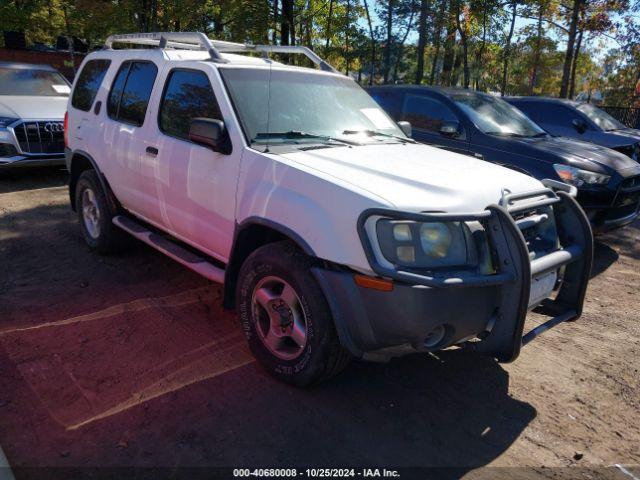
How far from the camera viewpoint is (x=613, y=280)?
548 centimetres

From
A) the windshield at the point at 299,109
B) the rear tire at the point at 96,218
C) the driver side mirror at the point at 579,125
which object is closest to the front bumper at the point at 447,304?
the windshield at the point at 299,109

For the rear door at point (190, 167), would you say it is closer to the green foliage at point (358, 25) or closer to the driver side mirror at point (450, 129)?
the driver side mirror at point (450, 129)

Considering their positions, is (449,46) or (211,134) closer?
(211,134)

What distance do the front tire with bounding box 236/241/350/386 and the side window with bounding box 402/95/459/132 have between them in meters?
4.42

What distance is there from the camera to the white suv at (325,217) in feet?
8.53

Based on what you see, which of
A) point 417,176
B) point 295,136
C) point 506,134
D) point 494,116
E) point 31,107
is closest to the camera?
point 417,176

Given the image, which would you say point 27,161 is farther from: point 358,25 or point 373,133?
point 358,25

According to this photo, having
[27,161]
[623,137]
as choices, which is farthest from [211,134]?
[623,137]

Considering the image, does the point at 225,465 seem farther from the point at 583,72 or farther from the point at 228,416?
the point at 583,72

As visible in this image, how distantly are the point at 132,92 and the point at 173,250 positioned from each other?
1588 mm

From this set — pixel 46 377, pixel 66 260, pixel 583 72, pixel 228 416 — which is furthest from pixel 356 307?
pixel 583 72

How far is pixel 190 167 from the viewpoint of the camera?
12.4ft

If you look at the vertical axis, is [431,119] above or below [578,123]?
below

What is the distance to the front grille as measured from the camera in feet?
26.2
